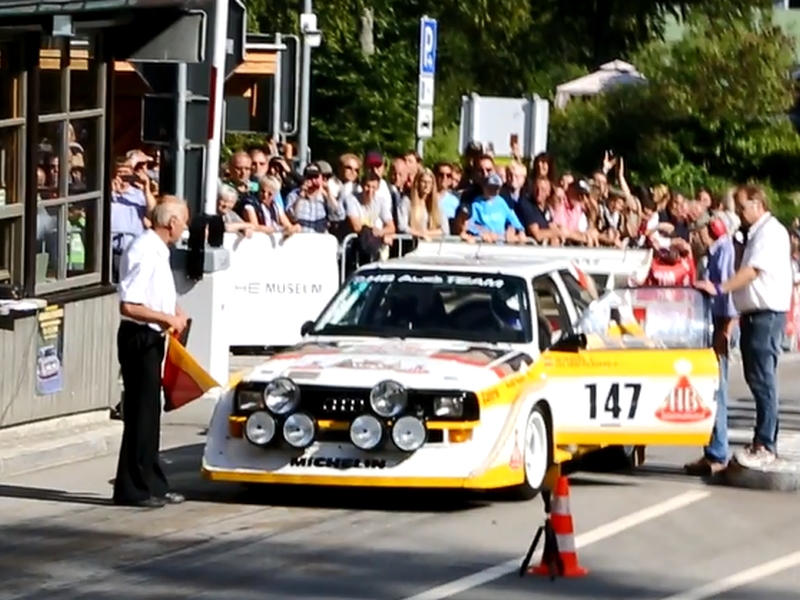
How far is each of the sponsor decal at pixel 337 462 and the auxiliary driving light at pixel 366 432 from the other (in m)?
0.09

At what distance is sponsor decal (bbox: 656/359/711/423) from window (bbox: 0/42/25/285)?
4511 mm

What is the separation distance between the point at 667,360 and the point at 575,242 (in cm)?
804

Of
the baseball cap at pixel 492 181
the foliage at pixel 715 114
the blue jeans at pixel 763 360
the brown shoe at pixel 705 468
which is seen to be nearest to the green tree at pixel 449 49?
the foliage at pixel 715 114

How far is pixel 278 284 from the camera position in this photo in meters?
19.8

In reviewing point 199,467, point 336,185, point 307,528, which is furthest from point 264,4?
point 307,528

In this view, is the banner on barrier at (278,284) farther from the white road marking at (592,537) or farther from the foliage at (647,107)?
the foliage at (647,107)

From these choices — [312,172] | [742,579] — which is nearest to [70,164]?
[312,172]

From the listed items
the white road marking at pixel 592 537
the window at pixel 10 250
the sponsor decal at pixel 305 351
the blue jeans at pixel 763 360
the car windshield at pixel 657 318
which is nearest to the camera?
the white road marking at pixel 592 537

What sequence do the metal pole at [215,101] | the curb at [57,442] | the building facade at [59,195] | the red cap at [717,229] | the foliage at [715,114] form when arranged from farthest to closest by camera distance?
the foliage at [715,114]
the metal pole at [215,101]
the red cap at [717,229]
the building facade at [59,195]
the curb at [57,442]

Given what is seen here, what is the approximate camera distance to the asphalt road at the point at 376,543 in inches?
384

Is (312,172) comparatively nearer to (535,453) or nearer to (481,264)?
(481,264)

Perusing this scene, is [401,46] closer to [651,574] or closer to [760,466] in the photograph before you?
[760,466]

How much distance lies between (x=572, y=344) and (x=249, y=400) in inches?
83.4

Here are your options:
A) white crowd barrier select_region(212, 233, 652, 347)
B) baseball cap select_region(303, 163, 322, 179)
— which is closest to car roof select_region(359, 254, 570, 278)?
white crowd barrier select_region(212, 233, 652, 347)
